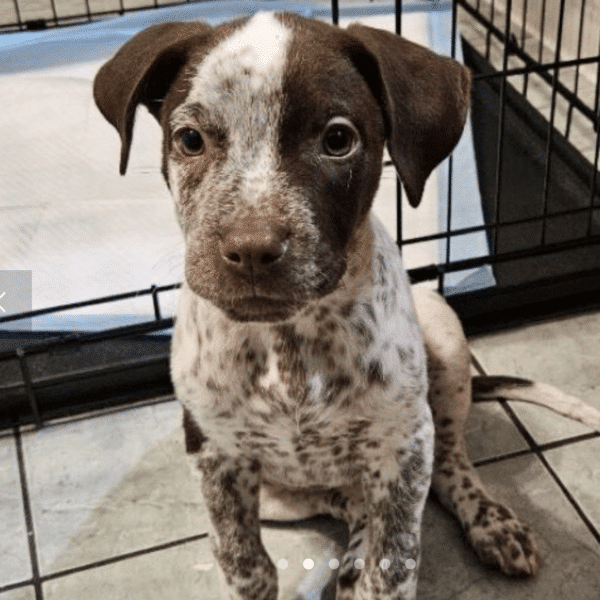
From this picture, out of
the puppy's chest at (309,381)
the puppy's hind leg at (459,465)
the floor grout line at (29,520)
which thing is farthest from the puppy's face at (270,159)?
the floor grout line at (29,520)

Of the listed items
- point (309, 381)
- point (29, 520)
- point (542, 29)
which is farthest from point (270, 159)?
point (542, 29)

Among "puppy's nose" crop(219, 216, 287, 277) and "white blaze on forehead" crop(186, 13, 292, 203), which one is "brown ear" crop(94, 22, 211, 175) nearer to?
"white blaze on forehead" crop(186, 13, 292, 203)

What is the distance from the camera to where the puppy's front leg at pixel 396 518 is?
68.7 inches

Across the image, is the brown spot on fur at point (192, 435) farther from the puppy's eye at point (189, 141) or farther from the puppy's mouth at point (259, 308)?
the puppy's eye at point (189, 141)

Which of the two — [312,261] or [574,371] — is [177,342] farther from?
[574,371]

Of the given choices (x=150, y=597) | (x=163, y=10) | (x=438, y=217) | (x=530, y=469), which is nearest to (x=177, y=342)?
(x=150, y=597)

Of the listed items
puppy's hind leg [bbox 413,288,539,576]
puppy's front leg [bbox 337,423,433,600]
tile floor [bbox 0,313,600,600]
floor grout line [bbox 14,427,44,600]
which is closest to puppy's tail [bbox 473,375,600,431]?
tile floor [bbox 0,313,600,600]

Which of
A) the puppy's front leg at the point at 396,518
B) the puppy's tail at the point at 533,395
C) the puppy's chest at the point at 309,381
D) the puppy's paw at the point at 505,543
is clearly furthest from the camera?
the puppy's tail at the point at 533,395

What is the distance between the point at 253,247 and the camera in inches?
51.5

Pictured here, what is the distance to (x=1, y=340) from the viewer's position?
2.68 m

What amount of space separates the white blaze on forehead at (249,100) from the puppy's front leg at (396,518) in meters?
0.63

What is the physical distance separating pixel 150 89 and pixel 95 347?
122 centimetres

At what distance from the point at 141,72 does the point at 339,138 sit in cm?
33

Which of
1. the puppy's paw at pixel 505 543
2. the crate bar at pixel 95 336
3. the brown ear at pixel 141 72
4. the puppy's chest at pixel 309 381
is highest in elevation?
the brown ear at pixel 141 72
